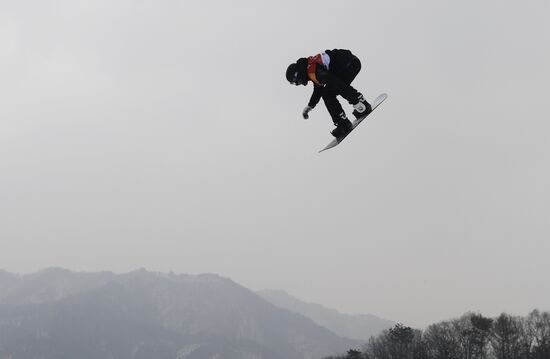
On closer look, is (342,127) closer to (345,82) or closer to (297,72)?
(345,82)

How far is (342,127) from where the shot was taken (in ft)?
40.1

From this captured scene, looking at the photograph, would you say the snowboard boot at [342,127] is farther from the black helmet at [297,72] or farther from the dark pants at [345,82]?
the black helmet at [297,72]

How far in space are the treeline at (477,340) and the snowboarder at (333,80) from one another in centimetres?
7546

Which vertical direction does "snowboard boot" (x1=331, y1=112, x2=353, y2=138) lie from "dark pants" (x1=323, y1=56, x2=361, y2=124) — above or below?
below

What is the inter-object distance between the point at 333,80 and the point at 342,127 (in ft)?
3.99

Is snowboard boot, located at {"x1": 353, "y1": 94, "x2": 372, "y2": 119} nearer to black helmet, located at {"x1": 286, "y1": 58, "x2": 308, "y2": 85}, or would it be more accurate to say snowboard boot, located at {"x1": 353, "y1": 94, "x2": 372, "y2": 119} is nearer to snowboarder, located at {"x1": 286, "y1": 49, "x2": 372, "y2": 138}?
snowboarder, located at {"x1": 286, "y1": 49, "x2": 372, "y2": 138}

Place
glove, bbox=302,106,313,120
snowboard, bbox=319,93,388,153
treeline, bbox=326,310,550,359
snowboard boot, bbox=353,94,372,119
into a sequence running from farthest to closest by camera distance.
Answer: treeline, bbox=326,310,550,359 → glove, bbox=302,106,313,120 → snowboard, bbox=319,93,388,153 → snowboard boot, bbox=353,94,372,119

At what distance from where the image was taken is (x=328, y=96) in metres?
12.2

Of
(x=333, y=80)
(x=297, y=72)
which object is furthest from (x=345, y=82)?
(x=297, y=72)

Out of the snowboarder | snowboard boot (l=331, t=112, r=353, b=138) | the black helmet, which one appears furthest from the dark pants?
A: the black helmet

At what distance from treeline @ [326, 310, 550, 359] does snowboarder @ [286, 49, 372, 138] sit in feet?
248

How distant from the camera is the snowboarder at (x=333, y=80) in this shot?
1117cm

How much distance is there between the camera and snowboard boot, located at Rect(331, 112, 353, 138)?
12.2 meters

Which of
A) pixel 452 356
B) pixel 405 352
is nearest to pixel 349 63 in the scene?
pixel 452 356
